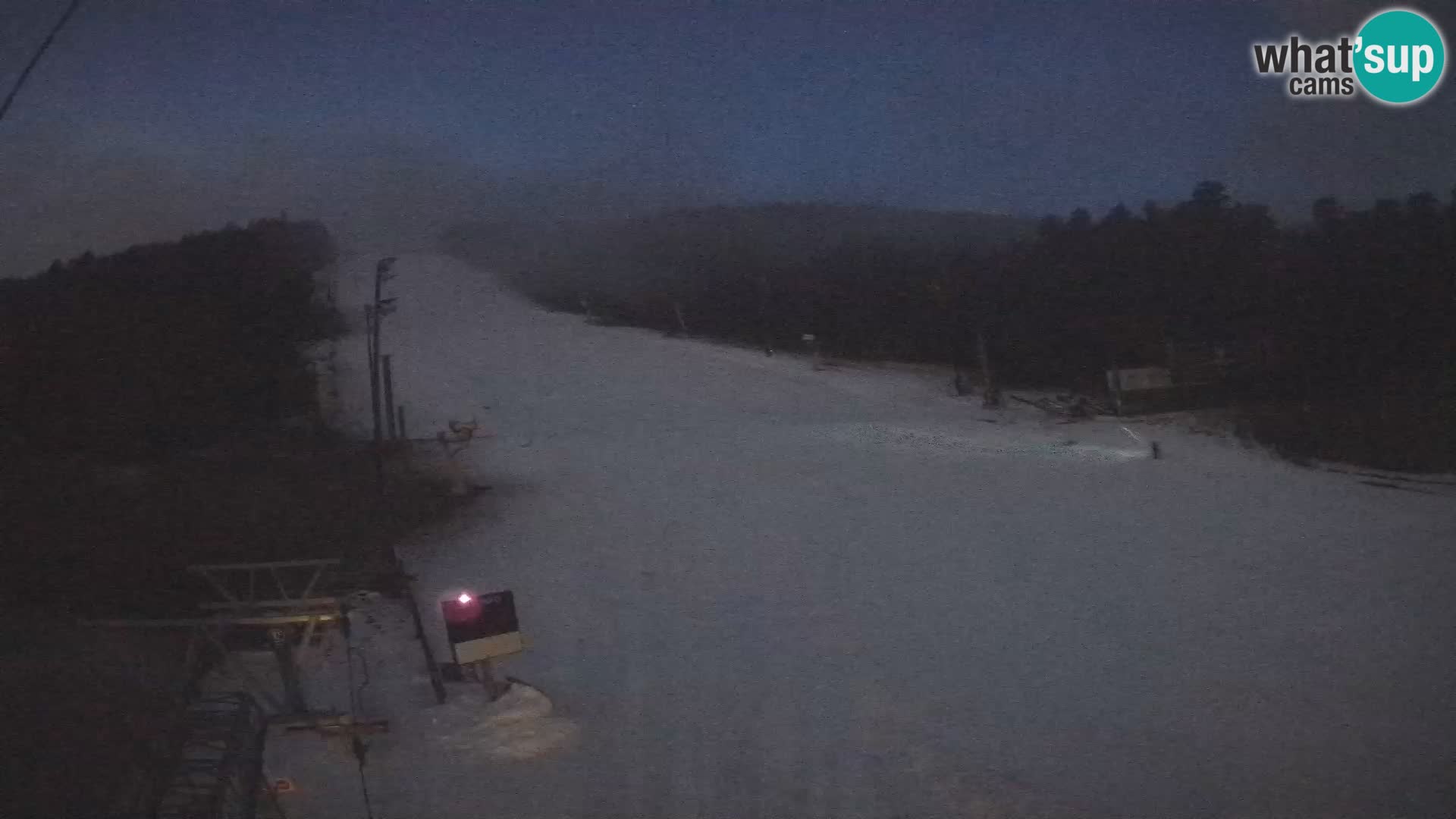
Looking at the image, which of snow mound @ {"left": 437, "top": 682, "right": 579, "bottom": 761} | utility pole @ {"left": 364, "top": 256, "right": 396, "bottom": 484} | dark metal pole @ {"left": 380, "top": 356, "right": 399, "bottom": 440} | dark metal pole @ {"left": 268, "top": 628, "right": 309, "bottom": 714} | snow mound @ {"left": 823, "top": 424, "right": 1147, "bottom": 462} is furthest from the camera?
snow mound @ {"left": 823, "top": 424, "right": 1147, "bottom": 462}

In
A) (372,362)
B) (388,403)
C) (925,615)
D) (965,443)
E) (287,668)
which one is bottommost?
(925,615)

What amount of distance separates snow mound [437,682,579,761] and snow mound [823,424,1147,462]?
7.10m

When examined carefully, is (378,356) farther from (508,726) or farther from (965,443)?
(965,443)

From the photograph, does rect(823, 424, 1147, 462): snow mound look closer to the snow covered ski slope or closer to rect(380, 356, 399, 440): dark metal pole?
the snow covered ski slope

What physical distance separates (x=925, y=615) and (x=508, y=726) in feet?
10.5

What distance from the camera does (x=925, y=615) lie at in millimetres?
7402

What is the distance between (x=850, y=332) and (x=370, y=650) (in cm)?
1152

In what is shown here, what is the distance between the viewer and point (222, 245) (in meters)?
11.3

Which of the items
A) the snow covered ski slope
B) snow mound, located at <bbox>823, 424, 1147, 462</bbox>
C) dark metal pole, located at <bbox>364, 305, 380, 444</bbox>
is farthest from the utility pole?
snow mound, located at <bbox>823, 424, 1147, 462</bbox>

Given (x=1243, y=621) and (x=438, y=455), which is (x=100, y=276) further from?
(x=1243, y=621)

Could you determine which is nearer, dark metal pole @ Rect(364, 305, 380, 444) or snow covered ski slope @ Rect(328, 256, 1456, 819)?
snow covered ski slope @ Rect(328, 256, 1456, 819)

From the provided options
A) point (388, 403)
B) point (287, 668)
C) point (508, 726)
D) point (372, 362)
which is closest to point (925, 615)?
point (508, 726)

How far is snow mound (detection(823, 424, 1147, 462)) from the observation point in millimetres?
11492

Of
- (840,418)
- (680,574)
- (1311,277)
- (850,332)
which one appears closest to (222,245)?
(680,574)
